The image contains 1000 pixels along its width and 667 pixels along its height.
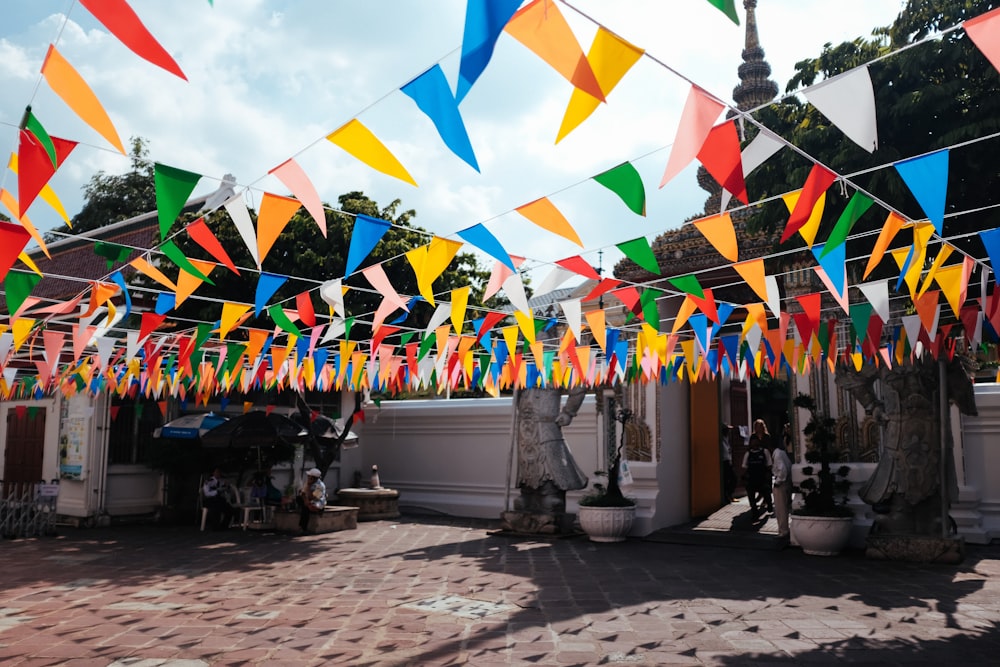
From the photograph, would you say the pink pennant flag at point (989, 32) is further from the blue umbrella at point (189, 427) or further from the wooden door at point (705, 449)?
the blue umbrella at point (189, 427)

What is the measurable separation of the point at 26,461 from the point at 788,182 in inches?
554

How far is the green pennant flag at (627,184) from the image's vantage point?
3.92m

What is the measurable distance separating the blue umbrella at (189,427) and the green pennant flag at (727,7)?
38.6 ft

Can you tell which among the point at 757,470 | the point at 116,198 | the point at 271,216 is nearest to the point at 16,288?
the point at 271,216

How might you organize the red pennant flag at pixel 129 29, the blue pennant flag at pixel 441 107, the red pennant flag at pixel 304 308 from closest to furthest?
1. the red pennant flag at pixel 129 29
2. the blue pennant flag at pixel 441 107
3. the red pennant flag at pixel 304 308

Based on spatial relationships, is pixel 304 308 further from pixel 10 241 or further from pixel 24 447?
pixel 24 447

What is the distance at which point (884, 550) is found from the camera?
908 centimetres

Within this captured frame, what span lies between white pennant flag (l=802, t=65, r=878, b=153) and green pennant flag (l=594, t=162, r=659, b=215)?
1002mm

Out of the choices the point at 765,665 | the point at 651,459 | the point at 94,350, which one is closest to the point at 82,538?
the point at 94,350

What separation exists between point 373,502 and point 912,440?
9.04 m

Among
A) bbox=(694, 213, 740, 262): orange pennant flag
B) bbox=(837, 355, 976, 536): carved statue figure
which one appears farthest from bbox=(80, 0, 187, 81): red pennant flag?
bbox=(837, 355, 976, 536): carved statue figure

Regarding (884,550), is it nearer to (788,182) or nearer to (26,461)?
(788,182)

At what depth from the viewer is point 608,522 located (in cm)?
1088

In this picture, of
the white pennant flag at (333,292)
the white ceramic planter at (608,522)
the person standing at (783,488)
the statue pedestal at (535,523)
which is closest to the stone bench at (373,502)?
the statue pedestal at (535,523)
